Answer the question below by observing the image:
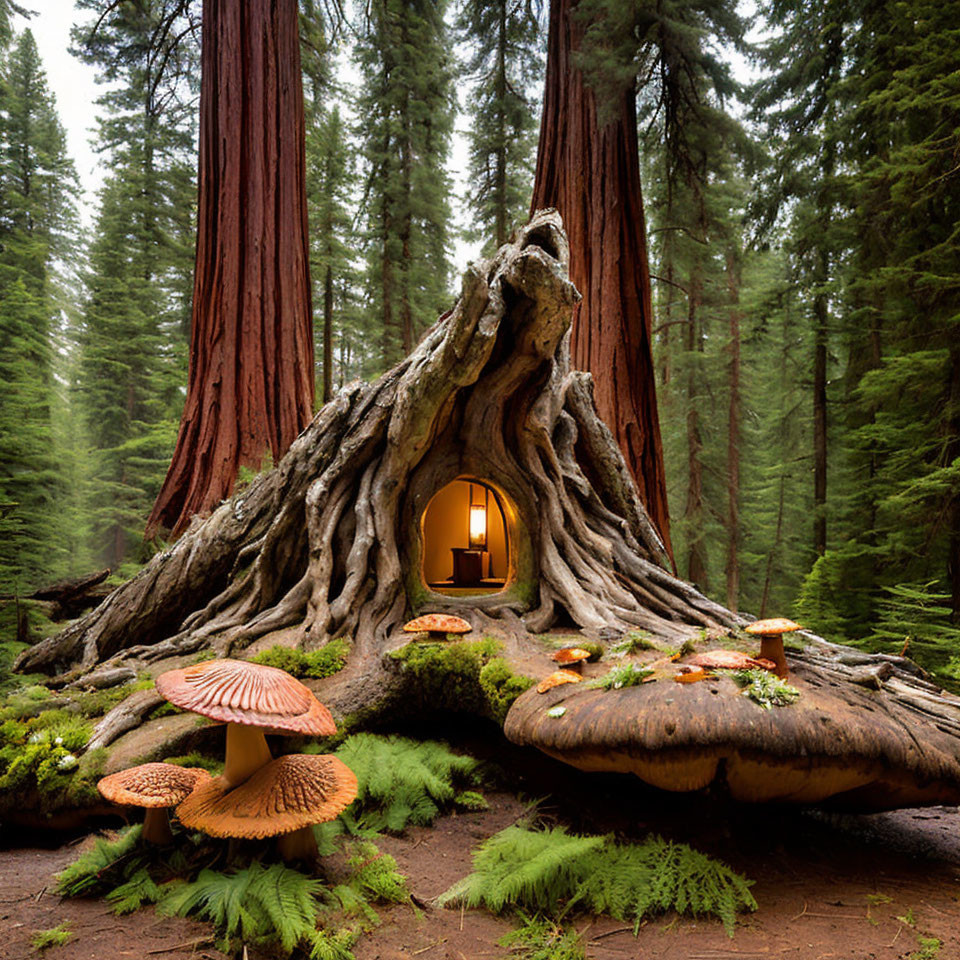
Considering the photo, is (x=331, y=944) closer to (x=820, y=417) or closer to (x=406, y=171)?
(x=820, y=417)

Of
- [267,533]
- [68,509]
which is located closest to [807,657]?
[267,533]

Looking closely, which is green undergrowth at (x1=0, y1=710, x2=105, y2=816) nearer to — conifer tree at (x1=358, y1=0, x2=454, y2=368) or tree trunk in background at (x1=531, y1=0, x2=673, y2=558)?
tree trunk in background at (x1=531, y1=0, x2=673, y2=558)

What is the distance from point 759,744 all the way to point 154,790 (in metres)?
2.62

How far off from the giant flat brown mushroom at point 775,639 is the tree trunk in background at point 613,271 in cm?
466

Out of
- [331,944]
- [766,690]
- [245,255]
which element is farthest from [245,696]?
[245,255]

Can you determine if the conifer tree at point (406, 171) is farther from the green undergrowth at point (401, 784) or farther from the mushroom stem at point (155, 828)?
the mushroom stem at point (155, 828)

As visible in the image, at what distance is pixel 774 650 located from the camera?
2.84m

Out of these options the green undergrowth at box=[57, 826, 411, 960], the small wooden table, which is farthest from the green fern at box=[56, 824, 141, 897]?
the small wooden table

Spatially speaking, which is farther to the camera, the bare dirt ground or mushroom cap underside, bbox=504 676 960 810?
mushroom cap underside, bbox=504 676 960 810

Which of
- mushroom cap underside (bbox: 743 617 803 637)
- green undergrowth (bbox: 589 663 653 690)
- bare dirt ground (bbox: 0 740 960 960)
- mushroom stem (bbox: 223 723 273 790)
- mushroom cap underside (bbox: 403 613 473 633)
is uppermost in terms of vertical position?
mushroom cap underside (bbox: 743 617 803 637)

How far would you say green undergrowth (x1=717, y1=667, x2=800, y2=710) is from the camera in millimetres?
2336

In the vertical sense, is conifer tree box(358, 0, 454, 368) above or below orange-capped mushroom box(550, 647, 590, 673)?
above

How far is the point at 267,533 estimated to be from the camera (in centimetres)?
477

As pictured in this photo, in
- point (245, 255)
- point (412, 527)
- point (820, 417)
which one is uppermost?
point (245, 255)
